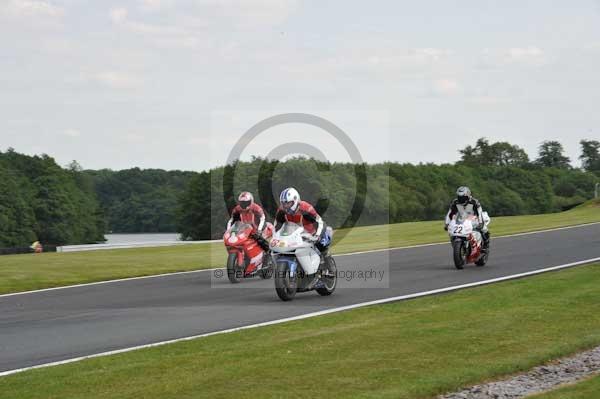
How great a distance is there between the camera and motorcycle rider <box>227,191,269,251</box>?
819 inches

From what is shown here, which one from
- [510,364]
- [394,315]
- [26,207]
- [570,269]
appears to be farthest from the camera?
[26,207]

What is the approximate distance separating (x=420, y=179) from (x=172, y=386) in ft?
498

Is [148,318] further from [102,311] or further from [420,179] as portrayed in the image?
[420,179]

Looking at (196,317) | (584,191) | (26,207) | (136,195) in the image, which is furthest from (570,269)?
(584,191)

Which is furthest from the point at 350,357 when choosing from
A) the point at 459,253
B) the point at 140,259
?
the point at 140,259

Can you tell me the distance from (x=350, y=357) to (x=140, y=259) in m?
20.4

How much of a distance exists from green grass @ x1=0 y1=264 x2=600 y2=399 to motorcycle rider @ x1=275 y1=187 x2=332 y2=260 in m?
2.68

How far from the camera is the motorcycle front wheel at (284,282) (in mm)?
16069

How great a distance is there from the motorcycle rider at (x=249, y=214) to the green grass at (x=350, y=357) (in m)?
7.15

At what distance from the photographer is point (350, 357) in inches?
386

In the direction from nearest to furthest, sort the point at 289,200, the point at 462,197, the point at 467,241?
the point at 289,200 < the point at 467,241 < the point at 462,197

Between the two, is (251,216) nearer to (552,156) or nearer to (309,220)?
(309,220)

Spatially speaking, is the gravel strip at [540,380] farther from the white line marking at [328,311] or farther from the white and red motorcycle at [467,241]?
the white and red motorcycle at [467,241]

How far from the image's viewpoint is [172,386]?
8.54 m
